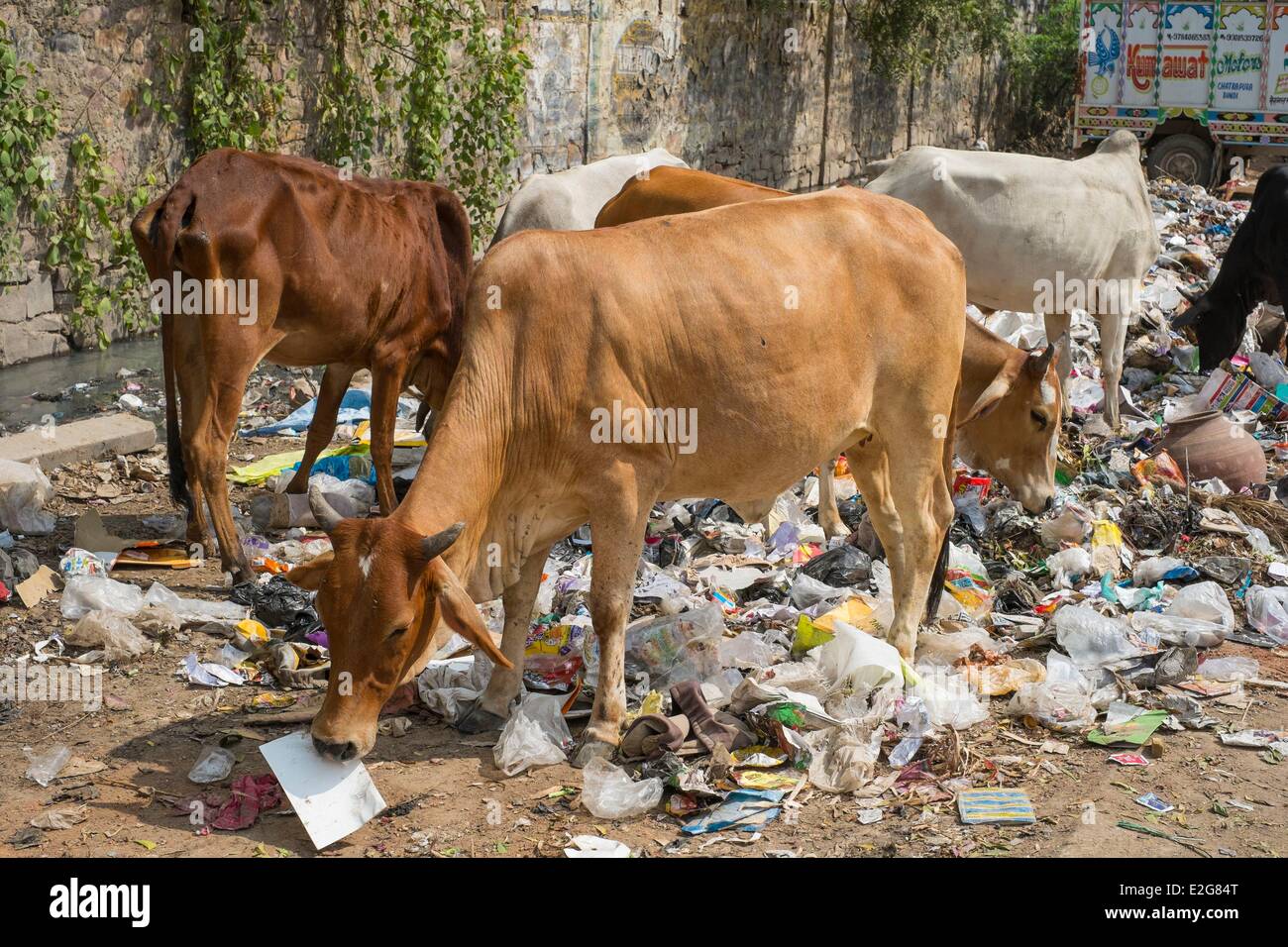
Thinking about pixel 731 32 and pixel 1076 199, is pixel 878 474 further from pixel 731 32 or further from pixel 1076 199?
pixel 731 32

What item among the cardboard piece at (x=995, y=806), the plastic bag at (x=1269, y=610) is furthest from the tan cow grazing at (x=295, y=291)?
the plastic bag at (x=1269, y=610)

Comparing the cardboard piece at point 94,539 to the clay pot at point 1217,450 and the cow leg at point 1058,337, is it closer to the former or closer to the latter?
the cow leg at point 1058,337

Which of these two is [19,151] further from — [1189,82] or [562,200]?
[1189,82]

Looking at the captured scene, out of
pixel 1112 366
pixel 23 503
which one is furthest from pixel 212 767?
pixel 1112 366

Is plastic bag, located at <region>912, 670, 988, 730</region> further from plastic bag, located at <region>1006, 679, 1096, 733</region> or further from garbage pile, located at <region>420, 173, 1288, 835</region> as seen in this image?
plastic bag, located at <region>1006, 679, 1096, 733</region>

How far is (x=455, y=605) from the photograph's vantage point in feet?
12.8

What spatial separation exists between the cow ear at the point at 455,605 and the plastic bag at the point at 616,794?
0.63m

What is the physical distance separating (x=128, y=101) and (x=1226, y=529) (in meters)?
7.19

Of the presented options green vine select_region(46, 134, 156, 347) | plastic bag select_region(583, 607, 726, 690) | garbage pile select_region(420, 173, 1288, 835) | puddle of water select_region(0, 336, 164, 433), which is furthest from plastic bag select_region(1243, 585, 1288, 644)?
green vine select_region(46, 134, 156, 347)

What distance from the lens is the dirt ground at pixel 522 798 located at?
4074mm

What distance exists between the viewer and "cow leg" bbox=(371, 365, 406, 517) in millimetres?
6648

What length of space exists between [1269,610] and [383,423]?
13.6 feet

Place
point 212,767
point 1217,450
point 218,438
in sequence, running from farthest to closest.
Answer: point 1217,450
point 218,438
point 212,767

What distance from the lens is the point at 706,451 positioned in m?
4.73
